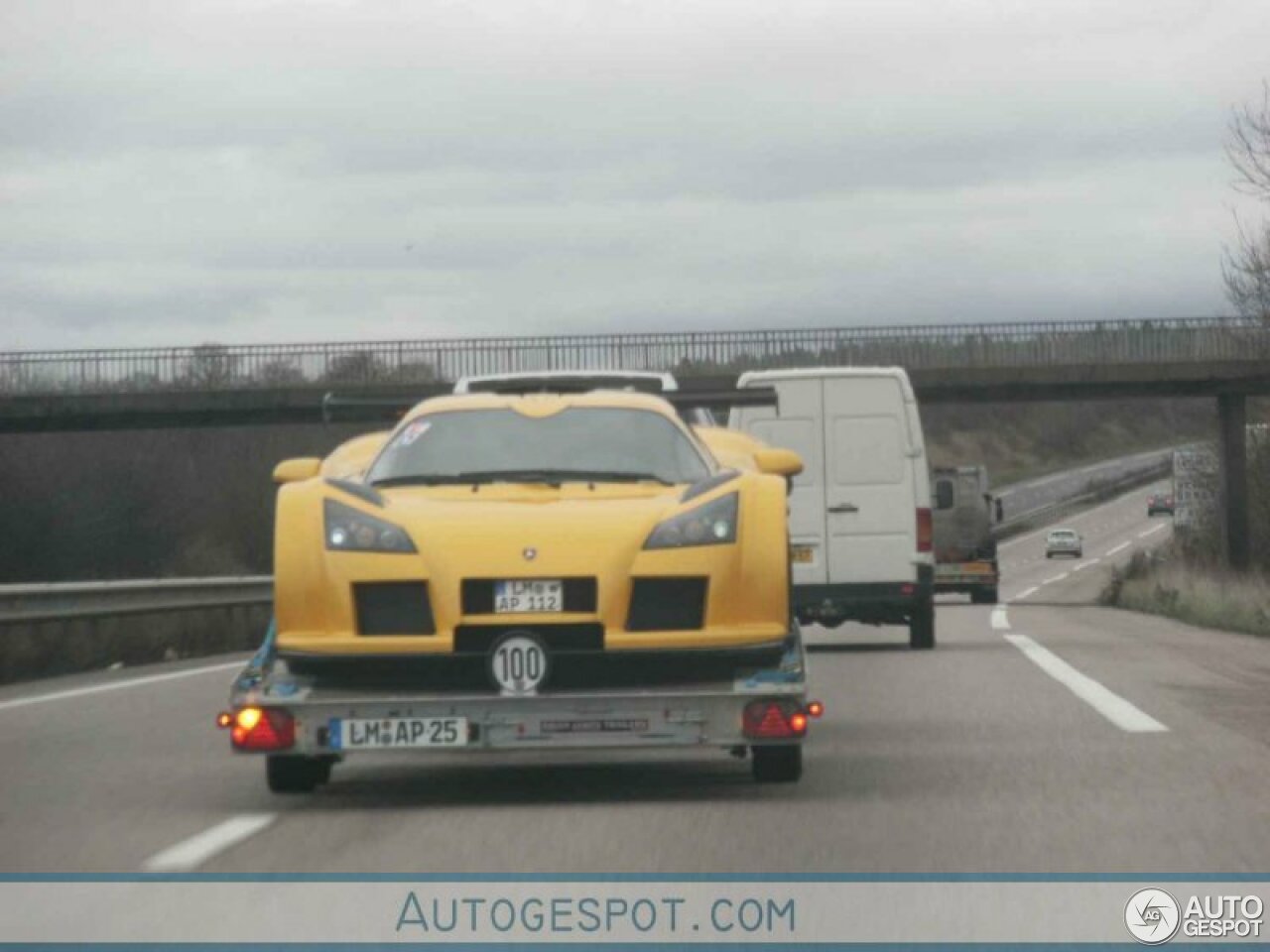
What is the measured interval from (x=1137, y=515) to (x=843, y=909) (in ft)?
430

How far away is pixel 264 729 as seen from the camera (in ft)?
31.3

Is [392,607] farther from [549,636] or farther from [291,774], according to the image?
[291,774]

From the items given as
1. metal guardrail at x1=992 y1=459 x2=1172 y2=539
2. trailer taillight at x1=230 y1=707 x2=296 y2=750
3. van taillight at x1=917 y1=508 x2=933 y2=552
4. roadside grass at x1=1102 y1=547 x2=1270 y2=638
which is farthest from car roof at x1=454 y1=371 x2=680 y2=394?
metal guardrail at x1=992 y1=459 x2=1172 y2=539

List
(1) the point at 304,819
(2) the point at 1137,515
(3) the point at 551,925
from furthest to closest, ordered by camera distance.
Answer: (2) the point at 1137,515 → (1) the point at 304,819 → (3) the point at 551,925

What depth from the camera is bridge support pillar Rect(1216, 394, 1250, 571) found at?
5550 centimetres

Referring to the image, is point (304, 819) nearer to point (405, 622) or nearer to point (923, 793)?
point (405, 622)

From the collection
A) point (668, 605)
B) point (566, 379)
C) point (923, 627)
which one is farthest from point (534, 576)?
point (923, 627)

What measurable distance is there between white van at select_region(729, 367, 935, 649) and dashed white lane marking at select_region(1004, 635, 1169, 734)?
199 cm

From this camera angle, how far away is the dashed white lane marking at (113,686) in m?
16.1

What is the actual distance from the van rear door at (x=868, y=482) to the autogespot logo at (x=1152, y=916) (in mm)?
16113

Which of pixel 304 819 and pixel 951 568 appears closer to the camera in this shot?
pixel 304 819

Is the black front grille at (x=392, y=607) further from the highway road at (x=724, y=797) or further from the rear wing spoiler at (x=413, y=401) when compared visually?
the rear wing spoiler at (x=413, y=401)

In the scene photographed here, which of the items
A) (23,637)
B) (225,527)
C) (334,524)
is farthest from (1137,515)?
(334,524)

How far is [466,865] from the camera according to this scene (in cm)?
798
